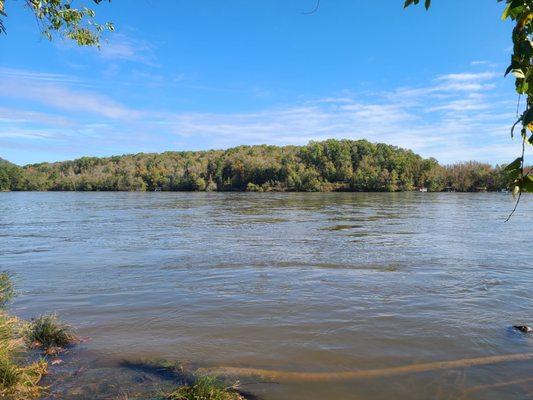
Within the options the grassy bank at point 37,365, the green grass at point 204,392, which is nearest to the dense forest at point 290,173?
the grassy bank at point 37,365

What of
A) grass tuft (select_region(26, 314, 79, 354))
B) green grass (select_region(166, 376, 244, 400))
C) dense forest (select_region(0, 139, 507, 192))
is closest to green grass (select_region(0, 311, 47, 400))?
grass tuft (select_region(26, 314, 79, 354))

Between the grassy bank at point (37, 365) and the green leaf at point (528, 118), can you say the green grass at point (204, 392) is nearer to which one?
the grassy bank at point (37, 365)

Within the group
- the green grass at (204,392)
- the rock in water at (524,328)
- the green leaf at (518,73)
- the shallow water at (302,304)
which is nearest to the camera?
the green leaf at (518,73)

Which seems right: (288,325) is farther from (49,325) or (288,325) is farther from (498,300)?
(498,300)

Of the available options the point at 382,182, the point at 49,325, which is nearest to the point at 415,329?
the point at 49,325

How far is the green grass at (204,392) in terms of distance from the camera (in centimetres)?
529

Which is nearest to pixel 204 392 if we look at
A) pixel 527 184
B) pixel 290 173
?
pixel 527 184

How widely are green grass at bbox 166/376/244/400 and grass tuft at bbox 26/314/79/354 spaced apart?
3.02 meters

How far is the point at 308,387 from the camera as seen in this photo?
20.1 feet

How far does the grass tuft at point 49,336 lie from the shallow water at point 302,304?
426mm

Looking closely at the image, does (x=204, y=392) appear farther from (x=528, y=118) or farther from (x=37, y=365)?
(x=528, y=118)

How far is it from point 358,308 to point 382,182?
117 meters

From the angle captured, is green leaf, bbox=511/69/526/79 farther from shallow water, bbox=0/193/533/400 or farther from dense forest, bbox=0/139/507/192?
dense forest, bbox=0/139/507/192

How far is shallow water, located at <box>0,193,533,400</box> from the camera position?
680 cm
